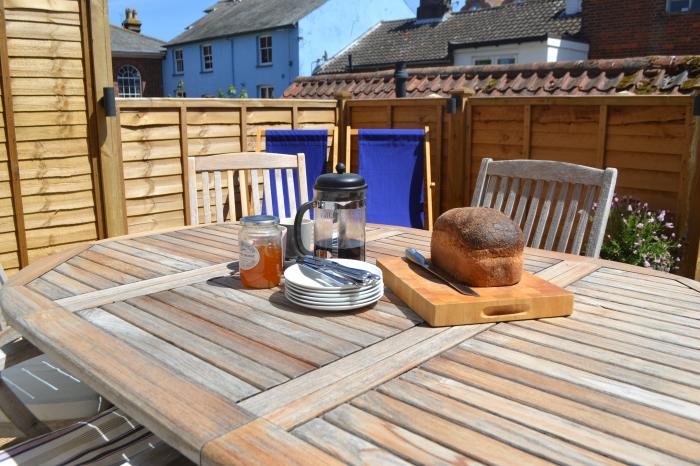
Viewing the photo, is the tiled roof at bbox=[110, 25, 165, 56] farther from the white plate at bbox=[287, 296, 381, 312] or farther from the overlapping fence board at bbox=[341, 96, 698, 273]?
the white plate at bbox=[287, 296, 381, 312]

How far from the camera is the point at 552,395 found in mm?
904

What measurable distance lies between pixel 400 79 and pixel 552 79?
1452mm

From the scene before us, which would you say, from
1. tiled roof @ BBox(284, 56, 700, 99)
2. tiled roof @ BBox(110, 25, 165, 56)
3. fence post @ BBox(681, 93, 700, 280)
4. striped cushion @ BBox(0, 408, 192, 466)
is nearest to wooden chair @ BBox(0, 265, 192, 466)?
striped cushion @ BBox(0, 408, 192, 466)

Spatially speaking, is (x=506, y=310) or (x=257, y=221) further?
(x=257, y=221)

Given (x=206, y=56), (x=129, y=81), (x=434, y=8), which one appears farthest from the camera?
(x=129, y=81)

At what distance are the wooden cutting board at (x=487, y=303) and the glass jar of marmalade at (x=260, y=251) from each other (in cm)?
32

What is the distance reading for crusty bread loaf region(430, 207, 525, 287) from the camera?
4.14ft

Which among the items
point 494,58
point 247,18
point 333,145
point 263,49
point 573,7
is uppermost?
point 247,18

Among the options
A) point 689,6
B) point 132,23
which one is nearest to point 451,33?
point 689,6

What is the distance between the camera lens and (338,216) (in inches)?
58.2

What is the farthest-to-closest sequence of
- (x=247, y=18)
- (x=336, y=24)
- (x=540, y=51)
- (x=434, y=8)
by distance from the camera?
(x=247, y=18), (x=336, y=24), (x=434, y=8), (x=540, y=51)

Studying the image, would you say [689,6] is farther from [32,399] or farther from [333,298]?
[32,399]

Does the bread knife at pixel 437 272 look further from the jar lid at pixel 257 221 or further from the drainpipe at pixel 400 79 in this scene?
the drainpipe at pixel 400 79

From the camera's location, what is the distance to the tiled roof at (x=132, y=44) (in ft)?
71.6
